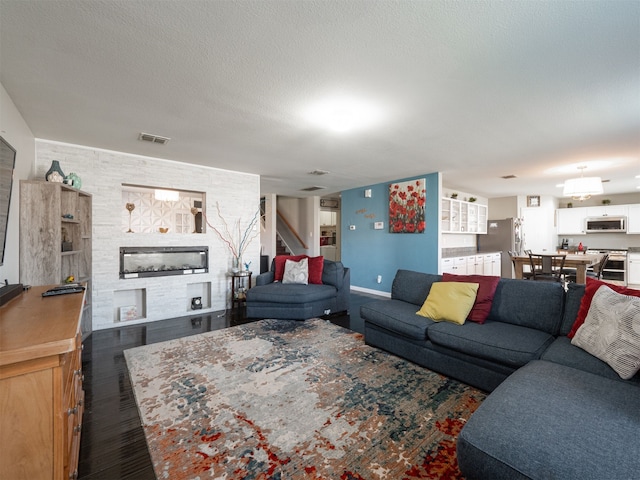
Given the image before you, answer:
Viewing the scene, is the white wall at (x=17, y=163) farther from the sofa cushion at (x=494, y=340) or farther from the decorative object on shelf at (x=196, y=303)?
the sofa cushion at (x=494, y=340)

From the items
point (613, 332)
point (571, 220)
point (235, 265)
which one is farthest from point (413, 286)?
point (571, 220)

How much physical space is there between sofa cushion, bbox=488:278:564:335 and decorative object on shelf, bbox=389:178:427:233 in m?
2.78

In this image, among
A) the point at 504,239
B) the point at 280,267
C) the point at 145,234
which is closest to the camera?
the point at 145,234

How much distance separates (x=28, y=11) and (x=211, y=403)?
8.34 ft

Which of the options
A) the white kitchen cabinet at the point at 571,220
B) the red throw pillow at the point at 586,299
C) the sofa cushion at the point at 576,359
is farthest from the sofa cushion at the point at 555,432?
the white kitchen cabinet at the point at 571,220

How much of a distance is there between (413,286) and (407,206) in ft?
8.73

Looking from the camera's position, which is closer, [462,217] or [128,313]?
[128,313]

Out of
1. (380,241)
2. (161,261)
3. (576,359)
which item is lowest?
(576,359)

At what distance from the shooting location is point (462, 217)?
6.51 m

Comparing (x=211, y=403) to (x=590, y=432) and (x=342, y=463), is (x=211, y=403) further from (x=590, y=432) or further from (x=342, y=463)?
(x=590, y=432)

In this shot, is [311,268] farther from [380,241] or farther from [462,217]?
[462,217]

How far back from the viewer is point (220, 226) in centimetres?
480

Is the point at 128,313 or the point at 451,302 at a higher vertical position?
the point at 451,302

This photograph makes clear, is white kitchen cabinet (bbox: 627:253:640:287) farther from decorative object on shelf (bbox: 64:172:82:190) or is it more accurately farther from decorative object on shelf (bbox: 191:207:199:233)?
decorative object on shelf (bbox: 64:172:82:190)
